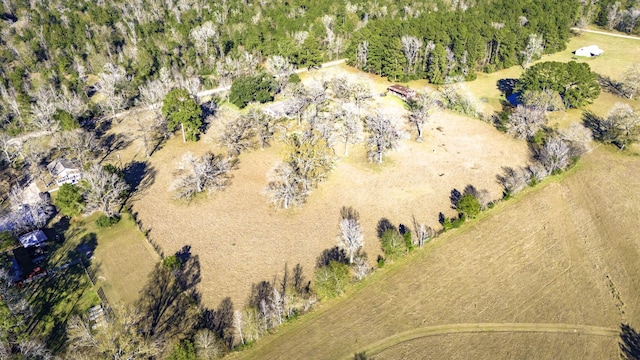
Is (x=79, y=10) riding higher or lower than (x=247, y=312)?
higher

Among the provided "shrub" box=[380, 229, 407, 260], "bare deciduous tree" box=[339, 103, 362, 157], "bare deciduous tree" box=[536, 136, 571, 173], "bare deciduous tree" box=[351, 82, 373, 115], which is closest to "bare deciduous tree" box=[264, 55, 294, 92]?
"bare deciduous tree" box=[351, 82, 373, 115]

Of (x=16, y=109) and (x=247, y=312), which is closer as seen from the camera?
(x=247, y=312)

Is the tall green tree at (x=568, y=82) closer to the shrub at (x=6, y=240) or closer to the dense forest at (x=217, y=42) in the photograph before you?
the dense forest at (x=217, y=42)

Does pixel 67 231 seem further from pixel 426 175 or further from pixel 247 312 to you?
pixel 426 175

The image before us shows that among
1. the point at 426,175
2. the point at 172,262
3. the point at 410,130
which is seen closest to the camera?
the point at 172,262

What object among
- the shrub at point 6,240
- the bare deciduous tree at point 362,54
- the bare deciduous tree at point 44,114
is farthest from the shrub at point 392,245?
the bare deciduous tree at point 44,114

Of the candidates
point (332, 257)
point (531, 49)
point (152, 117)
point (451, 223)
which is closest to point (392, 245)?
point (332, 257)

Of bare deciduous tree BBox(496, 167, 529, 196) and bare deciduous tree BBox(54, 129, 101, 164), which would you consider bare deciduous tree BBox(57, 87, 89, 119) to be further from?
bare deciduous tree BBox(496, 167, 529, 196)

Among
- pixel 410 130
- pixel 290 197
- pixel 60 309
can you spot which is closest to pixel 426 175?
pixel 410 130
